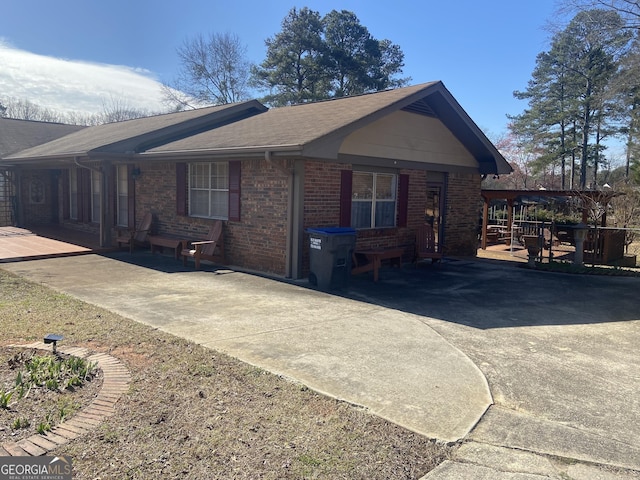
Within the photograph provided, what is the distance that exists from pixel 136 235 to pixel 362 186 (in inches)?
252

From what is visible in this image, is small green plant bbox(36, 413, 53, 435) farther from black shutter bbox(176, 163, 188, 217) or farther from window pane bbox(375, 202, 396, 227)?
black shutter bbox(176, 163, 188, 217)

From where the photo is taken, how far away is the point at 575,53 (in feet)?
107

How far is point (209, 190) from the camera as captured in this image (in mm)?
11969

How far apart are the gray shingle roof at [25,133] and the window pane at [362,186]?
50.9 ft

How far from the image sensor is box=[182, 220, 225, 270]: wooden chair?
1087 cm

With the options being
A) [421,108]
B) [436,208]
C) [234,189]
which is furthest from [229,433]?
[436,208]

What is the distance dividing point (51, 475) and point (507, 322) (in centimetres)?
598

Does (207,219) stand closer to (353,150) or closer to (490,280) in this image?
(353,150)

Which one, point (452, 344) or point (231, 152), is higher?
point (231, 152)

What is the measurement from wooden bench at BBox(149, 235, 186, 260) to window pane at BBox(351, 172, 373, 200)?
4.17 m

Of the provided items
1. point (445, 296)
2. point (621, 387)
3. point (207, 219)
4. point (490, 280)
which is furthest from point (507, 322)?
point (207, 219)

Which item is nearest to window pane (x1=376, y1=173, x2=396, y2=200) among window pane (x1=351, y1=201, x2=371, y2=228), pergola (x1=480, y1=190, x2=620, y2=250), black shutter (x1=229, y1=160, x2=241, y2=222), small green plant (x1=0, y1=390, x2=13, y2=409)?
window pane (x1=351, y1=201, x2=371, y2=228)

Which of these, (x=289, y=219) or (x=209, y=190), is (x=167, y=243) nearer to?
(x=209, y=190)

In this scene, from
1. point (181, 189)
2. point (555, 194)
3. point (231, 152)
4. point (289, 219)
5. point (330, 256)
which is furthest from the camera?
point (555, 194)
